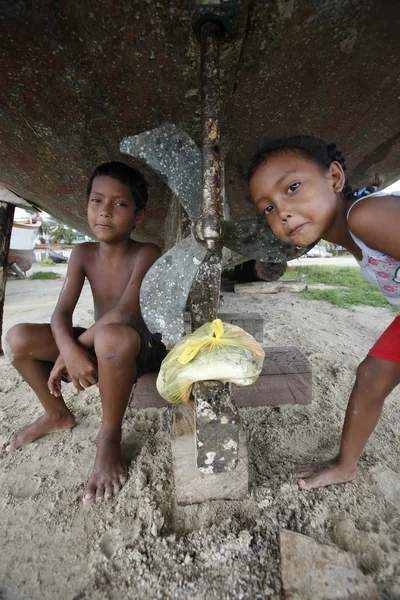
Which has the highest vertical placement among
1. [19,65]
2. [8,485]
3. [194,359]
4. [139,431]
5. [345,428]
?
[19,65]

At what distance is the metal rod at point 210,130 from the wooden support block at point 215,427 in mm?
465

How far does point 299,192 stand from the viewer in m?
1.17

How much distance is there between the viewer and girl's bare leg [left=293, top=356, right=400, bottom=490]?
4.17 ft

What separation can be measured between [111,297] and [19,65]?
1.05 m

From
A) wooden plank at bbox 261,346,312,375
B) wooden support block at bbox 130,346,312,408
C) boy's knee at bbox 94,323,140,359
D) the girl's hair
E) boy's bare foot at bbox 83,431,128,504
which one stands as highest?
the girl's hair

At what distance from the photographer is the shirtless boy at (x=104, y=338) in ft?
4.44

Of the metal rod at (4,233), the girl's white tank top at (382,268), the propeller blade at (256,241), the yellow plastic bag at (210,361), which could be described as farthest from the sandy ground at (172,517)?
the metal rod at (4,233)

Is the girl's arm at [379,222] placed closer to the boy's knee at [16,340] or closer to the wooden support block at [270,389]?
the wooden support block at [270,389]

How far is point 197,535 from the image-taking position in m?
1.08

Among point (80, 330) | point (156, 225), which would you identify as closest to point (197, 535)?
point (80, 330)

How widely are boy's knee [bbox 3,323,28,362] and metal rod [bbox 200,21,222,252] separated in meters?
1.10

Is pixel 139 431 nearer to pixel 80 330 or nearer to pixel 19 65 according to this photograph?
pixel 80 330

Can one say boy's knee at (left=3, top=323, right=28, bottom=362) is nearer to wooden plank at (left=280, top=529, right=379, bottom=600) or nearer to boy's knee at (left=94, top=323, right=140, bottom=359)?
boy's knee at (left=94, top=323, right=140, bottom=359)

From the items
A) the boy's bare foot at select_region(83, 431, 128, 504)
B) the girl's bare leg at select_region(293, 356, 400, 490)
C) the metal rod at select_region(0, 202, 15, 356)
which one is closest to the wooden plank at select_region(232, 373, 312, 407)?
the girl's bare leg at select_region(293, 356, 400, 490)
